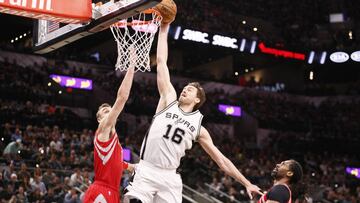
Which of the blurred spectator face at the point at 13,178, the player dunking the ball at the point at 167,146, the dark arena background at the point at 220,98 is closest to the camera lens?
the player dunking the ball at the point at 167,146

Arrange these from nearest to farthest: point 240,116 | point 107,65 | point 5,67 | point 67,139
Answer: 1. point 67,139
2. point 5,67
3. point 107,65
4. point 240,116

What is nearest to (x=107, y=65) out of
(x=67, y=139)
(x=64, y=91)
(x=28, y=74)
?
(x=64, y=91)

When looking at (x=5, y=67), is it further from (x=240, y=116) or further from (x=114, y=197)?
(x=114, y=197)

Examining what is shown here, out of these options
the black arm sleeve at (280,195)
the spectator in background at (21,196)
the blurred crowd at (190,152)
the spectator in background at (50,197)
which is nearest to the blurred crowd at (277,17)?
the blurred crowd at (190,152)

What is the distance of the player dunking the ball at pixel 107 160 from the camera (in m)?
6.00

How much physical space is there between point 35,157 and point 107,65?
37.6 ft

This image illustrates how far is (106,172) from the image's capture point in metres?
6.10

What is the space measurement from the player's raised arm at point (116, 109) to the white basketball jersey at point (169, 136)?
399mm

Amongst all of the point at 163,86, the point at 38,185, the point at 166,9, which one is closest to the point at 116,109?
the point at 163,86

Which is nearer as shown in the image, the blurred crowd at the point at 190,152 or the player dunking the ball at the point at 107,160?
the player dunking the ball at the point at 107,160

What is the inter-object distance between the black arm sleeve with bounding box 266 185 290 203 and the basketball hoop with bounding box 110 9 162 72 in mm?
2364

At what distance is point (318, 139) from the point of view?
92.8 feet

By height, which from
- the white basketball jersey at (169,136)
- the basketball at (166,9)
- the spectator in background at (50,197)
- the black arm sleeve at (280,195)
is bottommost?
the spectator in background at (50,197)

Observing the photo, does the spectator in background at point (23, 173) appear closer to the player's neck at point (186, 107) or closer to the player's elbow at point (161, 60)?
the player's elbow at point (161, 60)
